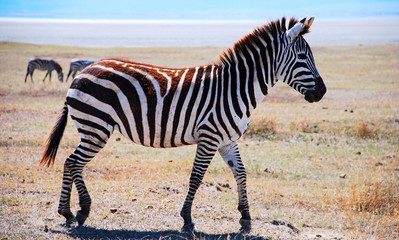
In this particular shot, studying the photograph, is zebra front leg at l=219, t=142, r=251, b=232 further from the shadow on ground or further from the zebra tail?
the zebra tail

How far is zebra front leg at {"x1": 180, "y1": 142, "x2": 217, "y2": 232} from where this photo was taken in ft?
21.4

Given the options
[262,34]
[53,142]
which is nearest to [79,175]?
[53,142]

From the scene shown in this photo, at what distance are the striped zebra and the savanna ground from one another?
1.50 ft

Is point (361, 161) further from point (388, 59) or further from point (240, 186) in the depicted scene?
point (388, 59)

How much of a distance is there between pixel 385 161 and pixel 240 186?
197 inches

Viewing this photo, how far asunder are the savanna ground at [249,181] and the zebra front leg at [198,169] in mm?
165

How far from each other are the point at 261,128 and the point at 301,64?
6223mm

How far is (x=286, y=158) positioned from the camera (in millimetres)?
10914

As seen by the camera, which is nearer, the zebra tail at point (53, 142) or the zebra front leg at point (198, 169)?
the zebra front leg at point (198, 169)

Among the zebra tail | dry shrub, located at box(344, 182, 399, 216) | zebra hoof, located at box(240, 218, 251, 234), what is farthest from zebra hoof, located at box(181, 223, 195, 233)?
dry shrub, located at box(344, 182, 399, 216)

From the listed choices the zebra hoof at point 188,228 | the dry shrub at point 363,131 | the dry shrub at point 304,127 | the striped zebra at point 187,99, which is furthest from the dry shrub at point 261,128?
the zebra hoof at point 188,228

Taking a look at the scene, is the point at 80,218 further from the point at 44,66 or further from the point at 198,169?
the point at 44,66

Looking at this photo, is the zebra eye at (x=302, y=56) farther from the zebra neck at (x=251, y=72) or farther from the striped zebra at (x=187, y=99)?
the zebra neck at (x=251, y=72)

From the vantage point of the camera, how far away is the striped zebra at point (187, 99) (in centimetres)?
658
